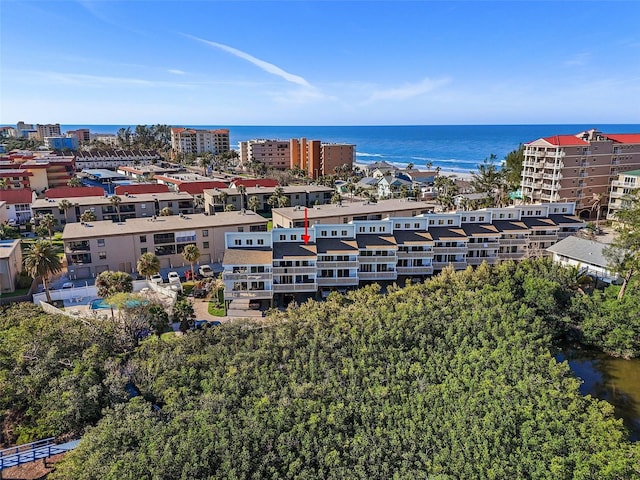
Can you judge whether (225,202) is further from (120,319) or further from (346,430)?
(346,430)

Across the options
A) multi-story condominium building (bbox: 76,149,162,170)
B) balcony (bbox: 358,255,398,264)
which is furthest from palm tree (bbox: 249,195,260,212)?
multi-story condominium building (bbox: 76,149,162,170)

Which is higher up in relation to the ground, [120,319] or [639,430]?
[120,319]

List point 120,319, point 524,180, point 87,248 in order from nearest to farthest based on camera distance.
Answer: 1. point 120,319
2. point 87,248
3. point 524,180

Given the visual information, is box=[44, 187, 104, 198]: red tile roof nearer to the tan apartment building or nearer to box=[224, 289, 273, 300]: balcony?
the tan apartment building

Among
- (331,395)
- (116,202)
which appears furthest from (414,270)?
(116,202)

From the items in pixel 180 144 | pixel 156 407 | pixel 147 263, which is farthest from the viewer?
pixel 180 144

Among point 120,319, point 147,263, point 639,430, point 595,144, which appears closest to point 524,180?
point 595,144

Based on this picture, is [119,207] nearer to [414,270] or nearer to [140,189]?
[140,189]
